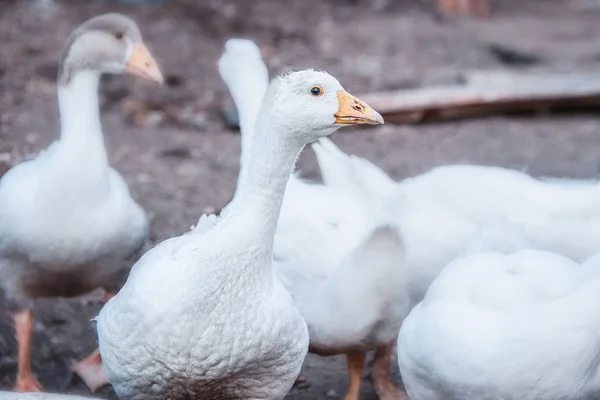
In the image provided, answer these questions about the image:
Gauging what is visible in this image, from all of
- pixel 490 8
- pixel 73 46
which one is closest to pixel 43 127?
pixel 73 46

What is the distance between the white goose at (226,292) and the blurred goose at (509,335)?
19.8 inches

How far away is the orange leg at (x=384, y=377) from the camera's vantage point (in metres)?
4.50

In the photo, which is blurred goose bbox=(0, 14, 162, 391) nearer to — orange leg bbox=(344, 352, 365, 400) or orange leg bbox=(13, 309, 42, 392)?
orange leg bbox=(13, 309, 42, 392)

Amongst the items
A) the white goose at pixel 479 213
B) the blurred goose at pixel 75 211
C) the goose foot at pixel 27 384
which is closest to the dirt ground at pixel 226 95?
the goose foot at pixel 27 384

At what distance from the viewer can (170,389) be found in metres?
3.38

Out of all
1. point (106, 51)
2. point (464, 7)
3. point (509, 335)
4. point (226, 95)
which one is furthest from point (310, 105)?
point (464, 7)

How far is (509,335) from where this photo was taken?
3.26 m

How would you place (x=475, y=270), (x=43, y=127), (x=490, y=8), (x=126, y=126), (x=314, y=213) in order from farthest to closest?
(x=490, y=8) → (x=126, y=126) → (x=43, y=127) → (x=314, y=213) → (x=475, y=270)

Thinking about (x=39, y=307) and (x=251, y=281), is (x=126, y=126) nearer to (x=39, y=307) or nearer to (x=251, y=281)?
(x=39, y=307)

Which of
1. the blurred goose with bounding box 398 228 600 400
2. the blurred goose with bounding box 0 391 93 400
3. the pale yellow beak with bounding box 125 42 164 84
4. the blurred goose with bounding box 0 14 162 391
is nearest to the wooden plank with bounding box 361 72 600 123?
the pale yellow beak with bounding box 125 42 164 84

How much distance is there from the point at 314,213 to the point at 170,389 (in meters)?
1.24

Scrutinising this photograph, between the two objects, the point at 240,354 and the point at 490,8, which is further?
the point at 490,8

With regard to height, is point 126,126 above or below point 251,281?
below

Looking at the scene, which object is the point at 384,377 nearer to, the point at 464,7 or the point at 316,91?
the point at 316,91
